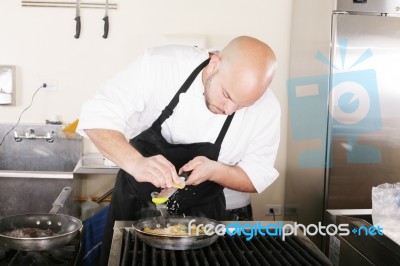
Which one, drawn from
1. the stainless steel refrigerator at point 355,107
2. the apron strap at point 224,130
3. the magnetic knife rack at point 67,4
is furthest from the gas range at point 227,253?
the magnetic knife rack at point 67,4

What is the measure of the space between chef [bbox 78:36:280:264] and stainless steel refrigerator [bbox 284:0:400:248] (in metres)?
0.98

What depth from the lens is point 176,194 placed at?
5.70 feet

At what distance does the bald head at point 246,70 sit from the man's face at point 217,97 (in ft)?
0.07

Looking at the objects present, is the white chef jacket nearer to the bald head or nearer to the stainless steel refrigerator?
the bald head

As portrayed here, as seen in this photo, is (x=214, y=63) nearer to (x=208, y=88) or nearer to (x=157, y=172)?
(x=208, y=88)

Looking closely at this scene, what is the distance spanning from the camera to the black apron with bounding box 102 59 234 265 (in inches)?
68.7

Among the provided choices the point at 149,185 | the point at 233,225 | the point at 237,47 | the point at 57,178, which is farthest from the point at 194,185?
the point at 57,178

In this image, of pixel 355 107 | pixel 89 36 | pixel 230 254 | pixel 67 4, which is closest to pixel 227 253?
pixel 230 254

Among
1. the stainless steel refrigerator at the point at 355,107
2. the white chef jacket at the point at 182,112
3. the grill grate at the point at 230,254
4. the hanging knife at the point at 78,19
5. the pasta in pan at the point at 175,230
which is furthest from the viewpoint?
the hanging knife at the point at 78,19

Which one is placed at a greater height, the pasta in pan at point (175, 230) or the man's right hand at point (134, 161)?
the man's right hand at point (134, 161)

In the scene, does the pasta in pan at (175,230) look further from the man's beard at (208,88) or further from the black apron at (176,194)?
the man's beard at (208,88)

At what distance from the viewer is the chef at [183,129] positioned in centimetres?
162

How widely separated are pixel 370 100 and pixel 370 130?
195mm

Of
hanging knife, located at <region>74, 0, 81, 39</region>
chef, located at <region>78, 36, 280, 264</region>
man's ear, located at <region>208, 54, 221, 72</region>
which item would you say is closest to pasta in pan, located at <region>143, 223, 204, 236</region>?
chef, located at <region>78, 36, 280, 264</region>
